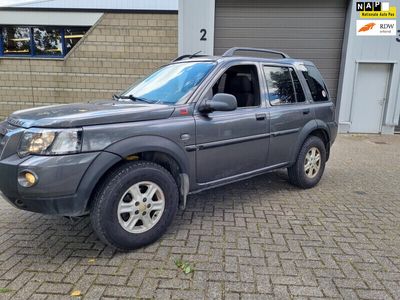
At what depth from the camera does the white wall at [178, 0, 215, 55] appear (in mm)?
9625

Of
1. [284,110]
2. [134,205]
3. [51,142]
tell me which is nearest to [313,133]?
[284,110]

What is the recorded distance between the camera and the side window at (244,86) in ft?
12.9

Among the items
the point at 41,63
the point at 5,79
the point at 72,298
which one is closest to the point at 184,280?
the point at 72,298

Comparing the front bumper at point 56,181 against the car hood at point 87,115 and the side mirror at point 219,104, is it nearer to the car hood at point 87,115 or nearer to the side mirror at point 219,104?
the car hood at point 87,115

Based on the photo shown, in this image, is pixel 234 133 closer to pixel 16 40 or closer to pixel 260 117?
pixel 260 117

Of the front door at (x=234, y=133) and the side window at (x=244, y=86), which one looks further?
the side window at (x=244, y=86)

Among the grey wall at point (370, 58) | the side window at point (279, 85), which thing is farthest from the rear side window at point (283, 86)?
the grey wall at point (370, 58)

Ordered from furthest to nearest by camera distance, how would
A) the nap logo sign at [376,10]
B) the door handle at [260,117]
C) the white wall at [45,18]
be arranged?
the white wall at [45,18] < the nap logo sign at [376,10] < the door handle at [260,117]

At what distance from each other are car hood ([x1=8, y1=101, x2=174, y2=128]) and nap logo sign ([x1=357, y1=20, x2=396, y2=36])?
902 cm


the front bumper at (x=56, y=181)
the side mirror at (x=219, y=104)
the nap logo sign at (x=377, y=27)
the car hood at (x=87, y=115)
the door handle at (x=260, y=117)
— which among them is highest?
the nap logo sign at (x=377, y=27)

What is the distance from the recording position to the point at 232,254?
2906mm

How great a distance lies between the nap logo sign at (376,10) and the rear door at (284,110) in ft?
22.8

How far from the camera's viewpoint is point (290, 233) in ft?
11.0

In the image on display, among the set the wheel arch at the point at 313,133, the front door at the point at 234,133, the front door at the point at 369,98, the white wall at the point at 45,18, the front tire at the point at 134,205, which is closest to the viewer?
the front tire at the point at 134,205
